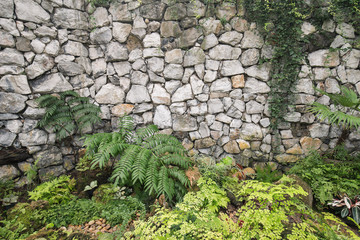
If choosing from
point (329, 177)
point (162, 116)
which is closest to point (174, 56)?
point (162, 116)

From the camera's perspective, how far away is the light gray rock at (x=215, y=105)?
314 cm

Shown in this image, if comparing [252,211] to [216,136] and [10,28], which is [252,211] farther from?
[10,28]

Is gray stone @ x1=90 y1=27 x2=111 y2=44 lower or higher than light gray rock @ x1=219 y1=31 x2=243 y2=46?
higher

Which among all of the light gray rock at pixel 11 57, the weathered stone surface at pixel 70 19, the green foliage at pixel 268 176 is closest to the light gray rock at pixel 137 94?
the weathered stone surface at pixel 70 19

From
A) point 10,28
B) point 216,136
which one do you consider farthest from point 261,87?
point 10,28

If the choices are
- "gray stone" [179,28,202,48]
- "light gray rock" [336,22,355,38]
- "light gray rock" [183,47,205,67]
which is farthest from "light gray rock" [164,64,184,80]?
"light gray rock" [336,22,355,38]

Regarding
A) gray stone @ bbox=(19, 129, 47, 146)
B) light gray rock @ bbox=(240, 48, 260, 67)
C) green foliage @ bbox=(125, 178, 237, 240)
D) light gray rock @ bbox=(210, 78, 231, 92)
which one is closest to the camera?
green foliage @ bbox=(125, 178, 237, 240)

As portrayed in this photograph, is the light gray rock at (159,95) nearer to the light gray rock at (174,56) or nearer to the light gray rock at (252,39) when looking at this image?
the light gray rock at (174,56)

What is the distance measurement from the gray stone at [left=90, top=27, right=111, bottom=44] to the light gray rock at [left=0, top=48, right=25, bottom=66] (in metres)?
1.05

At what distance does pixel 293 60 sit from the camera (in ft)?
9.41

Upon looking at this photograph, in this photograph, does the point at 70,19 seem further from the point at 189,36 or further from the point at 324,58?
the point at 324,58

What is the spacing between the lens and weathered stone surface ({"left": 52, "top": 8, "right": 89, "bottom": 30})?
8.91ft

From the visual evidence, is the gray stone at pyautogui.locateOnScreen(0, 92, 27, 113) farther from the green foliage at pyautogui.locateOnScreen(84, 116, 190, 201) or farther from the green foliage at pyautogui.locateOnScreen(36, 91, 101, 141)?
the green foliage at pyautogui.locateOnScreen(84, 116, 190, 201)

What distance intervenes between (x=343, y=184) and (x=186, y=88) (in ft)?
8.56
